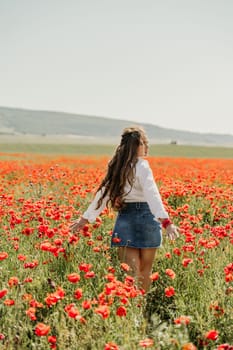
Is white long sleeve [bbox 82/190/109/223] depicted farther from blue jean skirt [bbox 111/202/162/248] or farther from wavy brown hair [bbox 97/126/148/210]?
blue jean skirt [bbox 111/202/162/248]

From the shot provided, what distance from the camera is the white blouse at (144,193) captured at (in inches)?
167

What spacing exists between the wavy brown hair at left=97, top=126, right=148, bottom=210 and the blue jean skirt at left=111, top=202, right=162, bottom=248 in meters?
0.13

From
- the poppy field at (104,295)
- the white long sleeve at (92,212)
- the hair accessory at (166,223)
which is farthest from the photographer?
the white long sleeve at (92,212)

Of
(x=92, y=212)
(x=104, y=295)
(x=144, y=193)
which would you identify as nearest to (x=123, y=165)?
(x=144, y=193)

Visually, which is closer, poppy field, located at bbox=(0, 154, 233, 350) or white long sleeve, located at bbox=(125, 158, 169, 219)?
poppy field, located at bbox=(0, 154, 233, 350)

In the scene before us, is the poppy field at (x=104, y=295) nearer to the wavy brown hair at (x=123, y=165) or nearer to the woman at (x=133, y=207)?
the woman at (x=133, y=207)

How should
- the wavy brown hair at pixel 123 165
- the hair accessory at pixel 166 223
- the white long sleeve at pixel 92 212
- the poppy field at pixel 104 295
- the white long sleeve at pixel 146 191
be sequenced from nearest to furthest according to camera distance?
the poppy field at pixel 104 295 → the hair accessory at pixel 166 223 → the white long sleeve at pixel 146 191 → the wavy brown hair at pixel 123 165 → the white long sleeve at pixel 92 212

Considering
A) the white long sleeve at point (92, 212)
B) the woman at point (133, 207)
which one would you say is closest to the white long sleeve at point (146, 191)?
the woman at point (133, 207)

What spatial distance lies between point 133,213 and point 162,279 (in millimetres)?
742

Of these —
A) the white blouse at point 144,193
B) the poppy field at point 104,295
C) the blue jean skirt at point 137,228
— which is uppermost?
the white blouse at point 144,193

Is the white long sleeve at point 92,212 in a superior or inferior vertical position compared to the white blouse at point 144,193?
inferior

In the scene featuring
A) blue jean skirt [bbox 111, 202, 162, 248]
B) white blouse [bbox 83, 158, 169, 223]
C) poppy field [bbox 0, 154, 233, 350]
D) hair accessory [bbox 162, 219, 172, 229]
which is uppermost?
white blouse [bbox 83, 158, 169, 223]

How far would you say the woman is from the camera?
447 cm

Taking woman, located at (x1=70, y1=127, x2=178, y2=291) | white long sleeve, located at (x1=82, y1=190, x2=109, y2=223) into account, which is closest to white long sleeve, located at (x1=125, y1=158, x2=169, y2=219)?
woman, located at (x1=70, y1=127, x2=178, y2=291)
